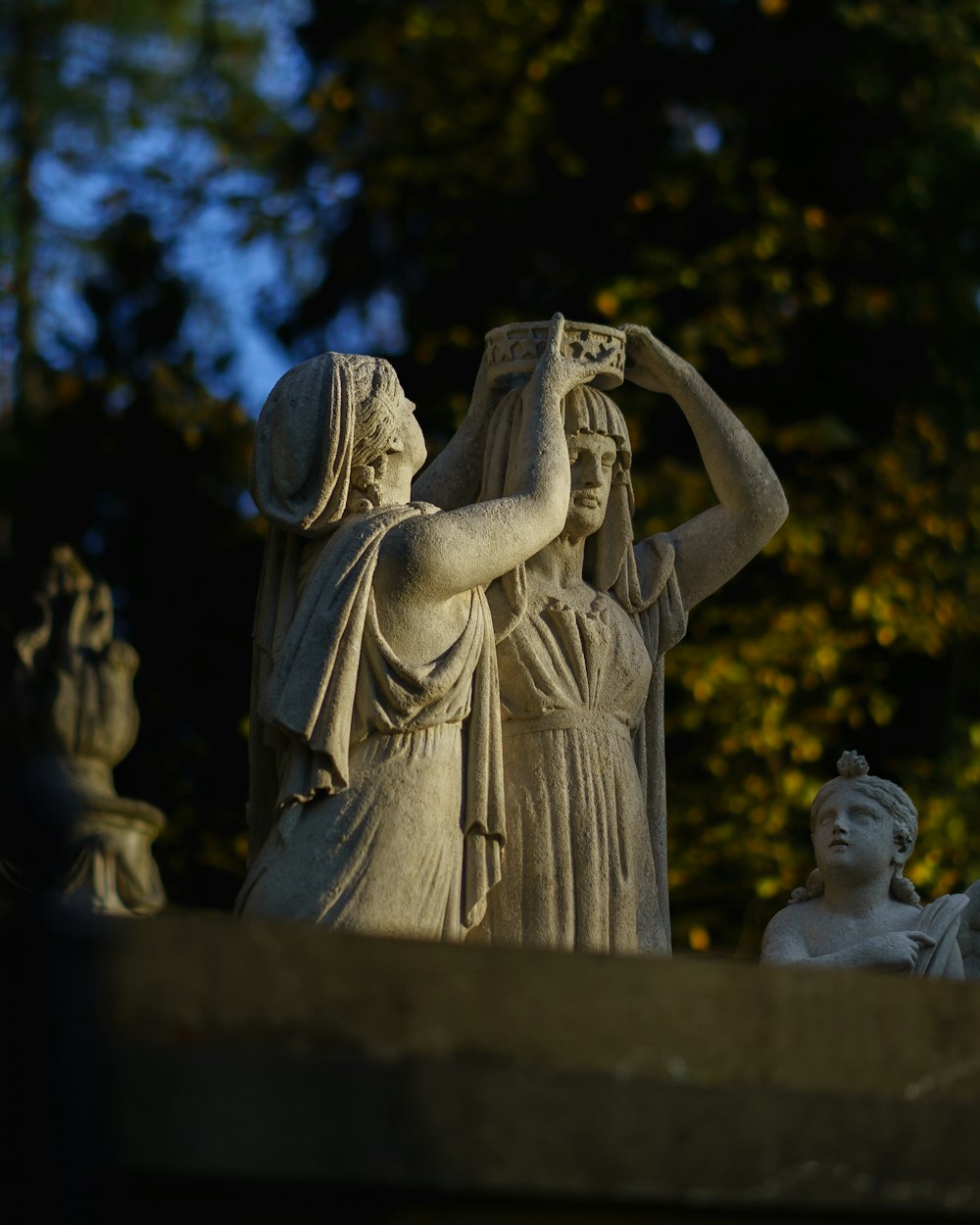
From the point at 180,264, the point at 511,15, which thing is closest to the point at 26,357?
the point at 180,264

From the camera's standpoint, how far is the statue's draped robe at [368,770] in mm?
8273

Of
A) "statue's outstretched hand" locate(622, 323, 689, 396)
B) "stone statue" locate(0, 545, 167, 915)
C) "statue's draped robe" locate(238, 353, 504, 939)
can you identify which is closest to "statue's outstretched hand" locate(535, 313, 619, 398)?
"statue's outstretched hand" locate(622, 323, 689, 396)

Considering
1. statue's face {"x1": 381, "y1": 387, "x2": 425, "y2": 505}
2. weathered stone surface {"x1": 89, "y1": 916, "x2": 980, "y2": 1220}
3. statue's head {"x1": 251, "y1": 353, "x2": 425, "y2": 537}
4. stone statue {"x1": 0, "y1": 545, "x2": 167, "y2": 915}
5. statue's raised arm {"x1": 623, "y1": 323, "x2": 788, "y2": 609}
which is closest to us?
weathered stone surface {"x1": 89, "y1": 916, "x2": 980, "y2": 1220}

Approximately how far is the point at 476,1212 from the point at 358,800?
5.76 feet

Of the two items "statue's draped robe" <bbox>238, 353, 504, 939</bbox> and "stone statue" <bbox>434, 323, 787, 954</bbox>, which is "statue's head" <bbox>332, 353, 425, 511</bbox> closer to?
"statue's draped robe" <bbox>238, 353, 504, 939</bbox>

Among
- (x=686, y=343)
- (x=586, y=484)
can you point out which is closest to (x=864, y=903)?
(x=586, y=484)

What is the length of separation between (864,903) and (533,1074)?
10.1ft

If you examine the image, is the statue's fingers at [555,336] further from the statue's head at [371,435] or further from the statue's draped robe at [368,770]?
the statue's draped robe at [368,770]

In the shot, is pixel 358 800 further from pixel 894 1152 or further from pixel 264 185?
pixel 264 185

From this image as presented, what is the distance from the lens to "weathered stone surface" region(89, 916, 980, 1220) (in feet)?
21.8

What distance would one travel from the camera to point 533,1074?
6.92 metres

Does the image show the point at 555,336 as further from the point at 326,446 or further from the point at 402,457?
the point at 326,446

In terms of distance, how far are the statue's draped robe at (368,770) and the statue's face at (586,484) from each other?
2.57ft

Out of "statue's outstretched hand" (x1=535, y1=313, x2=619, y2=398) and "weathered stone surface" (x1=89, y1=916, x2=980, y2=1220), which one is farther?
"statue's outstretched hand" (x1=535, y1=313, x2=619, y2=398)
